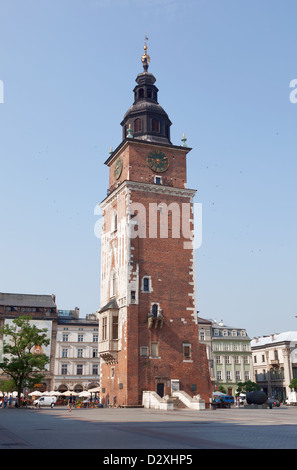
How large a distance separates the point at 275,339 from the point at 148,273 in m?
70.6

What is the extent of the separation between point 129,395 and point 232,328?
59389 millimetres

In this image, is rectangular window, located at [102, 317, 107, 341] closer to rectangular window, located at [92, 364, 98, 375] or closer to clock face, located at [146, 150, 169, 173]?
clock face, located at [146, 150, 169, 173]

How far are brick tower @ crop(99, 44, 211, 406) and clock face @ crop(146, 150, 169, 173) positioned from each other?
0.11m

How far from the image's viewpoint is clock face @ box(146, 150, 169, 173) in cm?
5181

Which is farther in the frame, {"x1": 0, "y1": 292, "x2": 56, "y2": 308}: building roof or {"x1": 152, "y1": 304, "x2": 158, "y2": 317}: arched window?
{"x1": 0, "y1": 292, "x2": 56, "y2": 308}: building roof

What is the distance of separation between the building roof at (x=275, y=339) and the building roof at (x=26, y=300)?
4905 cm

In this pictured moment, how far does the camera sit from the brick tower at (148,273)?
45906 mm

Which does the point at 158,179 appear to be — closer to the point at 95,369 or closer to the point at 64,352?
the point at 64,352

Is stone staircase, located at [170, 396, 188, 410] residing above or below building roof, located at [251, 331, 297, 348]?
below

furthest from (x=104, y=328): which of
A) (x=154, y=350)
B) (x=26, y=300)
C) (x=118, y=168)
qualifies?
(x=26, y=300)

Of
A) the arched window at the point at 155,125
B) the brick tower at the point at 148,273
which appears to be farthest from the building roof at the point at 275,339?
the arched window at the point at 155,125

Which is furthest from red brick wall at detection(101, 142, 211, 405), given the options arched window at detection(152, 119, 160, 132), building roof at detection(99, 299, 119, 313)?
arched window at detection(152, 119, 160, 132)

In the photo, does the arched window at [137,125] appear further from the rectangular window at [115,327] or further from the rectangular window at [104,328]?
the rectangular window at [104,328]

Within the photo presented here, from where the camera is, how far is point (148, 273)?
4819 cm
